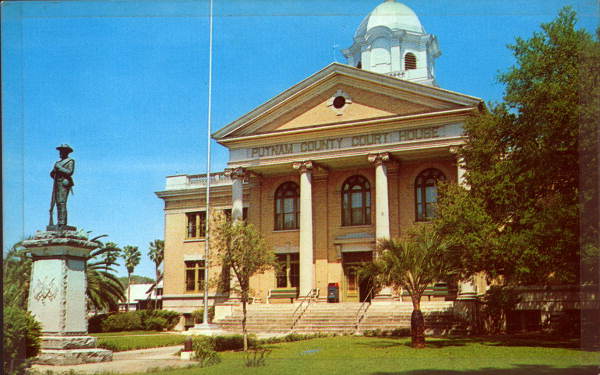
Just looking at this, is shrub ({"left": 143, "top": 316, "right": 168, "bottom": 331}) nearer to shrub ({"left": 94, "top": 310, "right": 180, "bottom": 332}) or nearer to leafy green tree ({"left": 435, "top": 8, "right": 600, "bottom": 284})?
shrub ({"left": 94, "top": 310, "right": 180, "bottom": 332})

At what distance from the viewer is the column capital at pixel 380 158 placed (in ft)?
122

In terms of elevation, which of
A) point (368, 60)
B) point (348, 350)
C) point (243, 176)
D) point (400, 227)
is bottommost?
point (348, 350)

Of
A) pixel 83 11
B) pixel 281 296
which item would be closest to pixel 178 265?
pixel 281 296

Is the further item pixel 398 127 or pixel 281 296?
pixel 281 296

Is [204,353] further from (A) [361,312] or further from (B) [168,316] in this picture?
(B) [168,316]

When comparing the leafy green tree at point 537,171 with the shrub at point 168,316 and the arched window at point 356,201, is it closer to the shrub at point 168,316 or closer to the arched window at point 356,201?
the arched window at point 356,201

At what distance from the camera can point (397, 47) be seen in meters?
49.8

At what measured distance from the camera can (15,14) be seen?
46.6ft

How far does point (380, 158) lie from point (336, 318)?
9.41m

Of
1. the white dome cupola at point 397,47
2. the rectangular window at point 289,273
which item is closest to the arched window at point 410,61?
the white dome cupola at point 397,47

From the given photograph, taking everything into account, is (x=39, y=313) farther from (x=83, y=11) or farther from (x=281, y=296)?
(x=281, y=296)

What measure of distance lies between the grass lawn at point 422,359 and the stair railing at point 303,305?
946cm

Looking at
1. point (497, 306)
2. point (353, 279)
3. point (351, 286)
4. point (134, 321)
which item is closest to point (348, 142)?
point (353, 279)

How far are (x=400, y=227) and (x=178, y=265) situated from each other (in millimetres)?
15226
